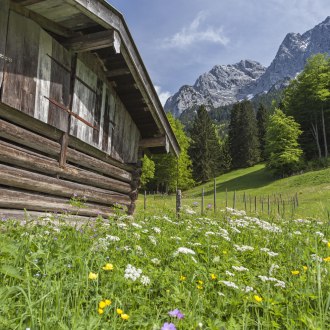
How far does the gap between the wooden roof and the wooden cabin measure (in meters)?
0.02

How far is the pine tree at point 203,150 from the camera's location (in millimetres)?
61969

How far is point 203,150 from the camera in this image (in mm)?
62719

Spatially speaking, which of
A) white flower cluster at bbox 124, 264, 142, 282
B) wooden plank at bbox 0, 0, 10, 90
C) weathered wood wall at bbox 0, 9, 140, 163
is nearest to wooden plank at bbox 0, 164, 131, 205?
weathered wood wall at bbox 0, 9, 140, 163

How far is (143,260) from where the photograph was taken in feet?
12.6

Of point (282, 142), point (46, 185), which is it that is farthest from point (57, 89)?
point (282, 142)

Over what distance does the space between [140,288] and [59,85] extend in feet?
18.9

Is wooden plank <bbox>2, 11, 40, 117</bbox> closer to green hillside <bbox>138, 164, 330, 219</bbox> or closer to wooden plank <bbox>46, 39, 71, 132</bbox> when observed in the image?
wooden plank <bbox>46, 39, 71, 132</bbox>

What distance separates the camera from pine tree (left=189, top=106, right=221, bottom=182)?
62.0 metres

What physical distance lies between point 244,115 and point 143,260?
72.2 meters

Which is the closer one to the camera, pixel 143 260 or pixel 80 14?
pixel 143 260

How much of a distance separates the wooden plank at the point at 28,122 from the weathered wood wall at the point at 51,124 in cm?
2

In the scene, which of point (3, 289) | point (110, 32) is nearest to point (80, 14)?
point (110, 32)

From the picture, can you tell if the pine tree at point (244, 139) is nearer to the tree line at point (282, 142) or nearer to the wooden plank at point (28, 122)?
the tree line at point (282, 142)

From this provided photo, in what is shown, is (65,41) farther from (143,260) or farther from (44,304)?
(44,304)
